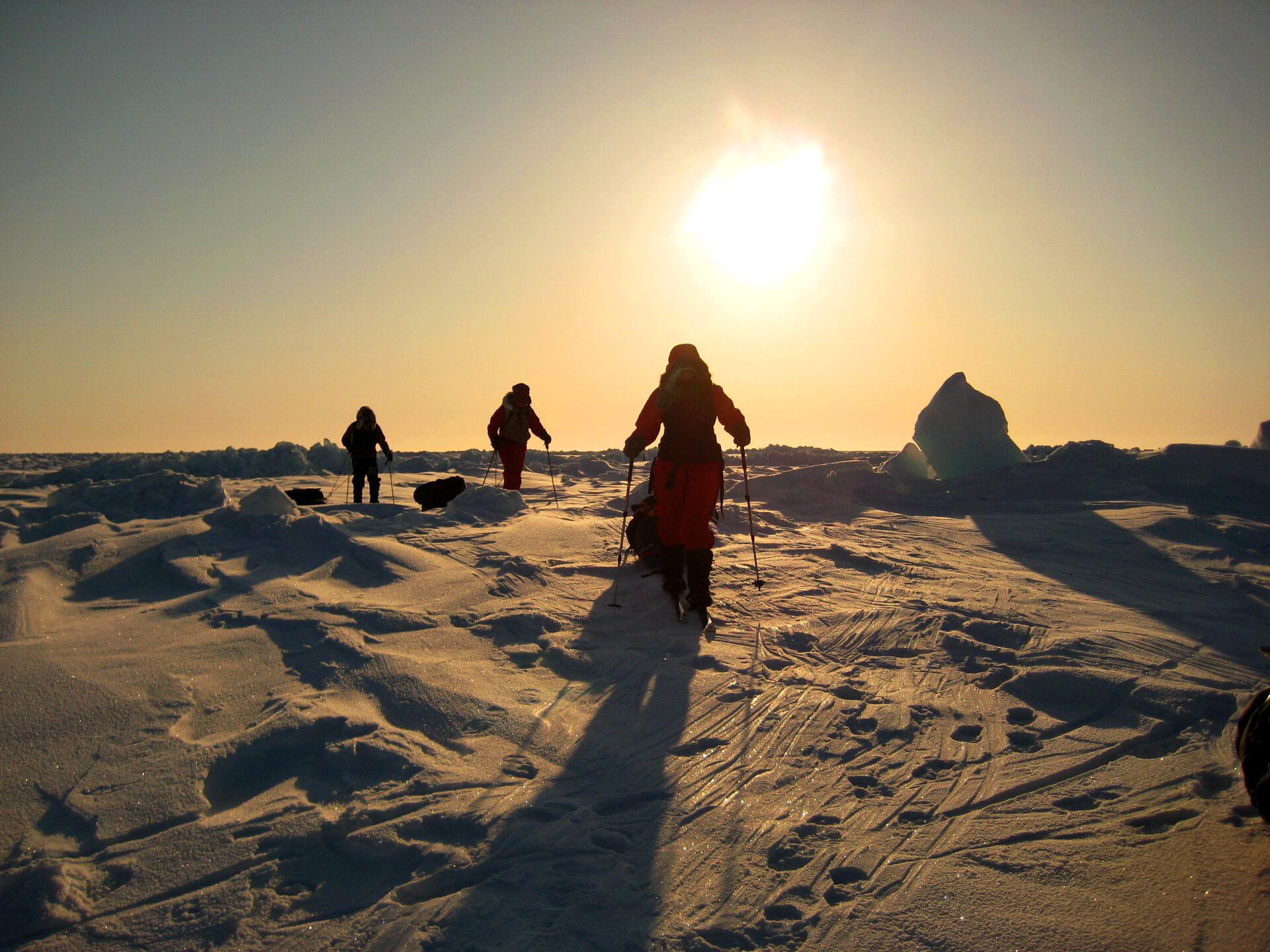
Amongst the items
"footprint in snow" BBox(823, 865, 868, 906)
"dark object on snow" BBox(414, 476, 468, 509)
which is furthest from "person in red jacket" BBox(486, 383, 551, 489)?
"footprint in snow" BBox(823, 865, 868, 906)

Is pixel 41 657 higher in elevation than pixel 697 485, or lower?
lower

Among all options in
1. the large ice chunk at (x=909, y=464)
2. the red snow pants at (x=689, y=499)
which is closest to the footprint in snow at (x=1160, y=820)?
the red snow pants at (x=689, y=499)

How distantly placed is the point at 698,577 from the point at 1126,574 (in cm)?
497

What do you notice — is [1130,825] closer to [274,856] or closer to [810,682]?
[810,682]

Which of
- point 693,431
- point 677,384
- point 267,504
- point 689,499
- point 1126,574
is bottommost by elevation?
point 1126,574

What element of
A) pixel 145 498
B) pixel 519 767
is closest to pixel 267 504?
pixel 145 498

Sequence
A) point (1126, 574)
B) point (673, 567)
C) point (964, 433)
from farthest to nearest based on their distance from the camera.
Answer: point (964, 433) < point (1126, 574) < point (673, 567)

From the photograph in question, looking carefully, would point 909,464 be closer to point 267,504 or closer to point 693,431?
point 693,431

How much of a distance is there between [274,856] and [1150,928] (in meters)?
2.74

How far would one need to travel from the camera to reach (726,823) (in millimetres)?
2510

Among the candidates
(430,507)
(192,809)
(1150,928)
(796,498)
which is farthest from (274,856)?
(796,498)

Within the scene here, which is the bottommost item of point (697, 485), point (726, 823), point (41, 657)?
point (726, 823)

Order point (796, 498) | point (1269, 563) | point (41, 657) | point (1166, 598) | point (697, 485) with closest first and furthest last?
point (41, 657) < point (697, 485) < point (1166, 598) < point (1269, 563) < point (796, 498)

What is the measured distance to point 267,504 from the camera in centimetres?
711
